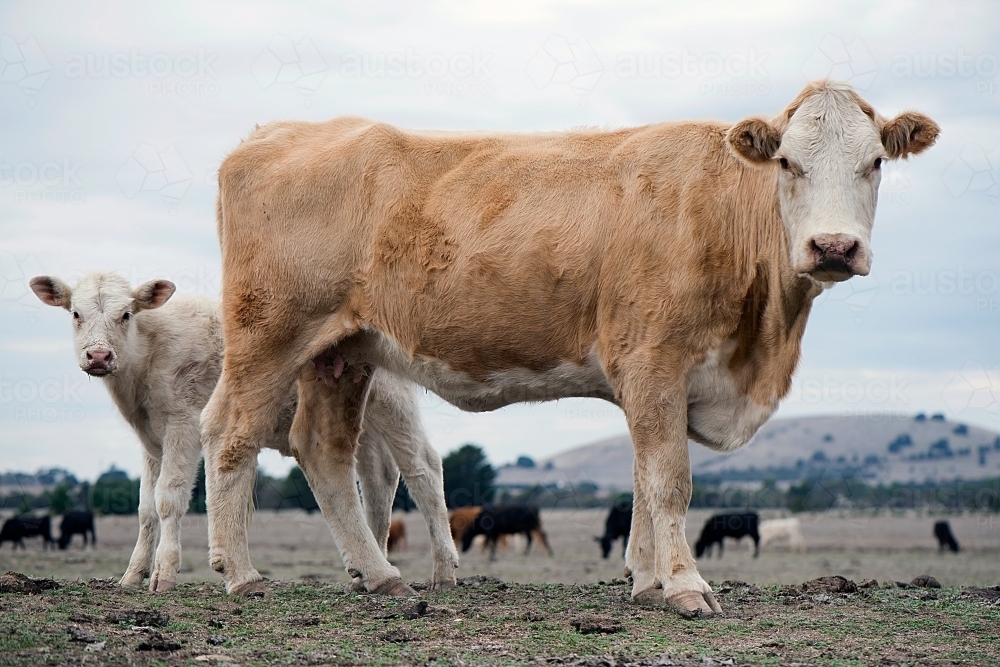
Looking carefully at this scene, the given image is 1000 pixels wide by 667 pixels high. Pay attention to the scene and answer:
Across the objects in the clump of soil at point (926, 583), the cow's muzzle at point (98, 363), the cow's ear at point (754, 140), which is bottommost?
the clump of soil at point (926, 583)

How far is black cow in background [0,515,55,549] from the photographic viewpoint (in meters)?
40.2

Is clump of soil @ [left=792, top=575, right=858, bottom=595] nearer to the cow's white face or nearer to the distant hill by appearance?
the cow's white face

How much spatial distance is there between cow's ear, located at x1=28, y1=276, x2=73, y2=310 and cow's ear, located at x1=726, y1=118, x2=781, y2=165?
6905 millimetres

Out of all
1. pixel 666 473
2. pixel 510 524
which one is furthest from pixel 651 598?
pixel 510 524

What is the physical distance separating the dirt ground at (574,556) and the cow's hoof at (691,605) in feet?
36.7

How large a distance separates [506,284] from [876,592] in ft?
13.0

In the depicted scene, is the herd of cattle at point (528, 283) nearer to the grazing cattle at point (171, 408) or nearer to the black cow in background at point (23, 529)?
the grazing cattle at point (171, 408)

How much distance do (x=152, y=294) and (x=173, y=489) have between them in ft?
7.00

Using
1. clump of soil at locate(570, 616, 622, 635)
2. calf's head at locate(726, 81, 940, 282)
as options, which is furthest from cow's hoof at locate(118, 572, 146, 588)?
calf's head at locate(726, 81, 940, 282)

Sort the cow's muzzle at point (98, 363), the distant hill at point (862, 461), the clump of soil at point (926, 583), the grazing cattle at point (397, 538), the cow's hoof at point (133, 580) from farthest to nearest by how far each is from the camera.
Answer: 1. the distant hill at point (862, 461)
2. the grazing cattle at point (397, 538)
3. the cow's muzzle at point (98, 363)
4. the cow's hoof at point (133, 580)
5. the clump of soil at point (926, 583)

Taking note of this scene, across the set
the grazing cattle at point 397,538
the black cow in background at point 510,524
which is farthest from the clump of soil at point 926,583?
the black cow in background at point 510,524

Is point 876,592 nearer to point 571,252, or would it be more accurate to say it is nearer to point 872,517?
point 571,252

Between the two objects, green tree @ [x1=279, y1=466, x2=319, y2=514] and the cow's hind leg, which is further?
green tree @ [x1=279, y1=466, x2=319, y2=514]

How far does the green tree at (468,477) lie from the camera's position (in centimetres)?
5991
